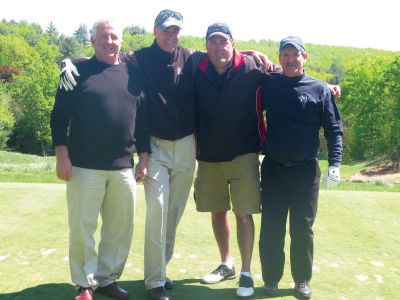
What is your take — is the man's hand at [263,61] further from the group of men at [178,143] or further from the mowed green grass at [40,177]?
the mowed green grass at [40,177]

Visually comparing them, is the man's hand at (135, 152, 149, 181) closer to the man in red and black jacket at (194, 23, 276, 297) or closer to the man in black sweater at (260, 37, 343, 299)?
the man in red and black jacket at (194, 23, 276, 297)

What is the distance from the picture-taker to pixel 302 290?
4617 millimetres

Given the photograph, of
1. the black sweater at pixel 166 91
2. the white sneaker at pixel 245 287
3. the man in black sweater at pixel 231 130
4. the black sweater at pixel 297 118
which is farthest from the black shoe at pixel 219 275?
the black sweater at pixel 166 91

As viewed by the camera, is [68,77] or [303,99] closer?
[68,77]

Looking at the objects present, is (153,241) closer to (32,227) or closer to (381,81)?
(32,227)

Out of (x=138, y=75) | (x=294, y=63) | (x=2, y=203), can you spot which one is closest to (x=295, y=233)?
(x=294, y=63)

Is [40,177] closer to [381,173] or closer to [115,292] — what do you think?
[115,292]

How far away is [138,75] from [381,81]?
157 ft

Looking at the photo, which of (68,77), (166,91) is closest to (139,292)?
(166,91)

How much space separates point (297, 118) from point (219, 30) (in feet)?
3.56

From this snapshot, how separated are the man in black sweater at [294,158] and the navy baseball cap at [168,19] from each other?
3.21 feet

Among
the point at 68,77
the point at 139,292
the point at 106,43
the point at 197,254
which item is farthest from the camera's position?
the point at 197,254

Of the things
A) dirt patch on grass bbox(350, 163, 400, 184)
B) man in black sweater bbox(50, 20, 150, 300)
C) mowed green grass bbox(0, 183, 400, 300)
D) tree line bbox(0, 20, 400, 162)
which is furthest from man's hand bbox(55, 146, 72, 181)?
tree line bbox(0, 20, 400, 162)

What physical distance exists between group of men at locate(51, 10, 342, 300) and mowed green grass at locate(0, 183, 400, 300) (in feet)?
0.88
